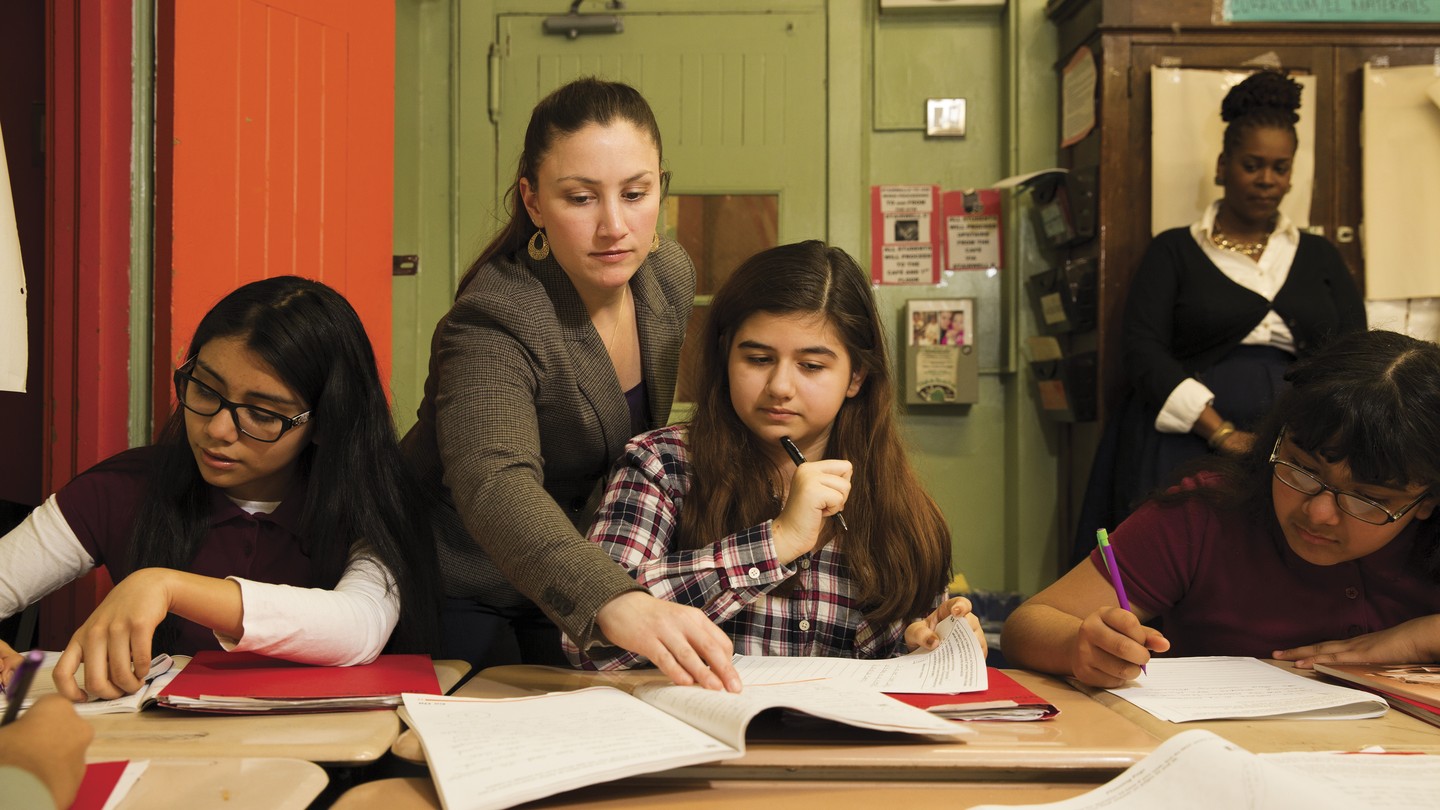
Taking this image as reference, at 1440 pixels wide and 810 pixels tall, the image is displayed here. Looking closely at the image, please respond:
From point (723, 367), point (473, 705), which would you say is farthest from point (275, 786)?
point (723, 367)

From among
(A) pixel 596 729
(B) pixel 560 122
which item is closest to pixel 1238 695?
(A) pixel 596 729

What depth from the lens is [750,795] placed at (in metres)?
0.81

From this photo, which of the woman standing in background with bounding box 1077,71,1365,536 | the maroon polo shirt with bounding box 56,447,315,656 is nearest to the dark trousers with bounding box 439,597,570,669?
the maroon polo shirt with bounding box 56,447,315,656

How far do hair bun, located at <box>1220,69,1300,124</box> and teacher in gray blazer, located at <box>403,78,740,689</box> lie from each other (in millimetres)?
1781

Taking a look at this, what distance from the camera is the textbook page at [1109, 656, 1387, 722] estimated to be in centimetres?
103

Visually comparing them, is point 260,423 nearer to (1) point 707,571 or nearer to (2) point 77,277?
(1) point 707,571

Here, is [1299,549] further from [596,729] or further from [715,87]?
[715,87]

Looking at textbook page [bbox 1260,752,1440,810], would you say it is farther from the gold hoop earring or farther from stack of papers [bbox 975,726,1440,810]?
the gold hoop earring

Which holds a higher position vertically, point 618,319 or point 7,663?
point 618,319

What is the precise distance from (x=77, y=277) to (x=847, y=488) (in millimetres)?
1469

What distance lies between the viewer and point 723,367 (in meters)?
1.55

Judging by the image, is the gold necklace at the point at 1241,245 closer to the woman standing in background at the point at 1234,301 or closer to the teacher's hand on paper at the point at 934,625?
the woman standing in background at the point at 1234,301

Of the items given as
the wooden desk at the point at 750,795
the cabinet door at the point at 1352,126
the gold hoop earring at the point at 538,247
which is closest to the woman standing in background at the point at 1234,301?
the cabinet door at the point at 1352,126

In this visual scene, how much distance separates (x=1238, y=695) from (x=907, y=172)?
101 inches
